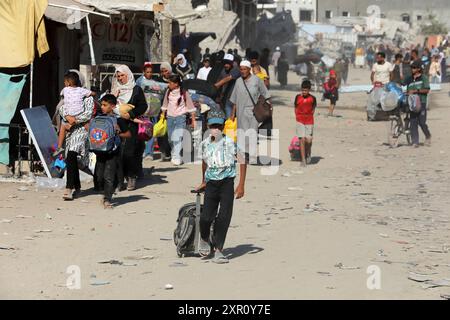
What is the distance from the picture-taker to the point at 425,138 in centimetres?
2000

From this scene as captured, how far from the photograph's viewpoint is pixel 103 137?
1173 centimetres

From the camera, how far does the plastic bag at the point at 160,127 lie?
1584 centimetres

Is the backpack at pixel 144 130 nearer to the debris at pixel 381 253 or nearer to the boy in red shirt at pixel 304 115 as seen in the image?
the boy in red shirt at pixel 304 115

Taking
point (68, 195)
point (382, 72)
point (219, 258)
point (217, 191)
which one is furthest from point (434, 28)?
point (219, 258)

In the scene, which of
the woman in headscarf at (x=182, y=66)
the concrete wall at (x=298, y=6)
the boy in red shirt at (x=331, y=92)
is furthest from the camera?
the concrete wall at (x=298, y=6)

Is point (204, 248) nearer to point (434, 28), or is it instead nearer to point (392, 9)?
point (434, 28)

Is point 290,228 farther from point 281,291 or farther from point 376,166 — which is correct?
point 376,166

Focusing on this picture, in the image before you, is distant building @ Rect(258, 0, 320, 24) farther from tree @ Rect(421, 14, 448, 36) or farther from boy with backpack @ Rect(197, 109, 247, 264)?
boy with backpack @ Rect(197, 109, 247, 264)

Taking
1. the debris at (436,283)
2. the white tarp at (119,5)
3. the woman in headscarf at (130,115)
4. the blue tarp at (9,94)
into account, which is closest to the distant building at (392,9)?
the white tarp at (119,5)

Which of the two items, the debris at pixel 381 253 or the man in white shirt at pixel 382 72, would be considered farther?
the man in white shirt at pixel 382 72

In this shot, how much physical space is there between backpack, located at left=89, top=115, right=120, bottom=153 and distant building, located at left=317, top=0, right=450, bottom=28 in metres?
63.7

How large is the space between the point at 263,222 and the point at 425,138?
9365 millimetres

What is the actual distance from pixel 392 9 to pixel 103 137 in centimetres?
6636

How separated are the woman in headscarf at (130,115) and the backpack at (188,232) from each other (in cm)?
395
